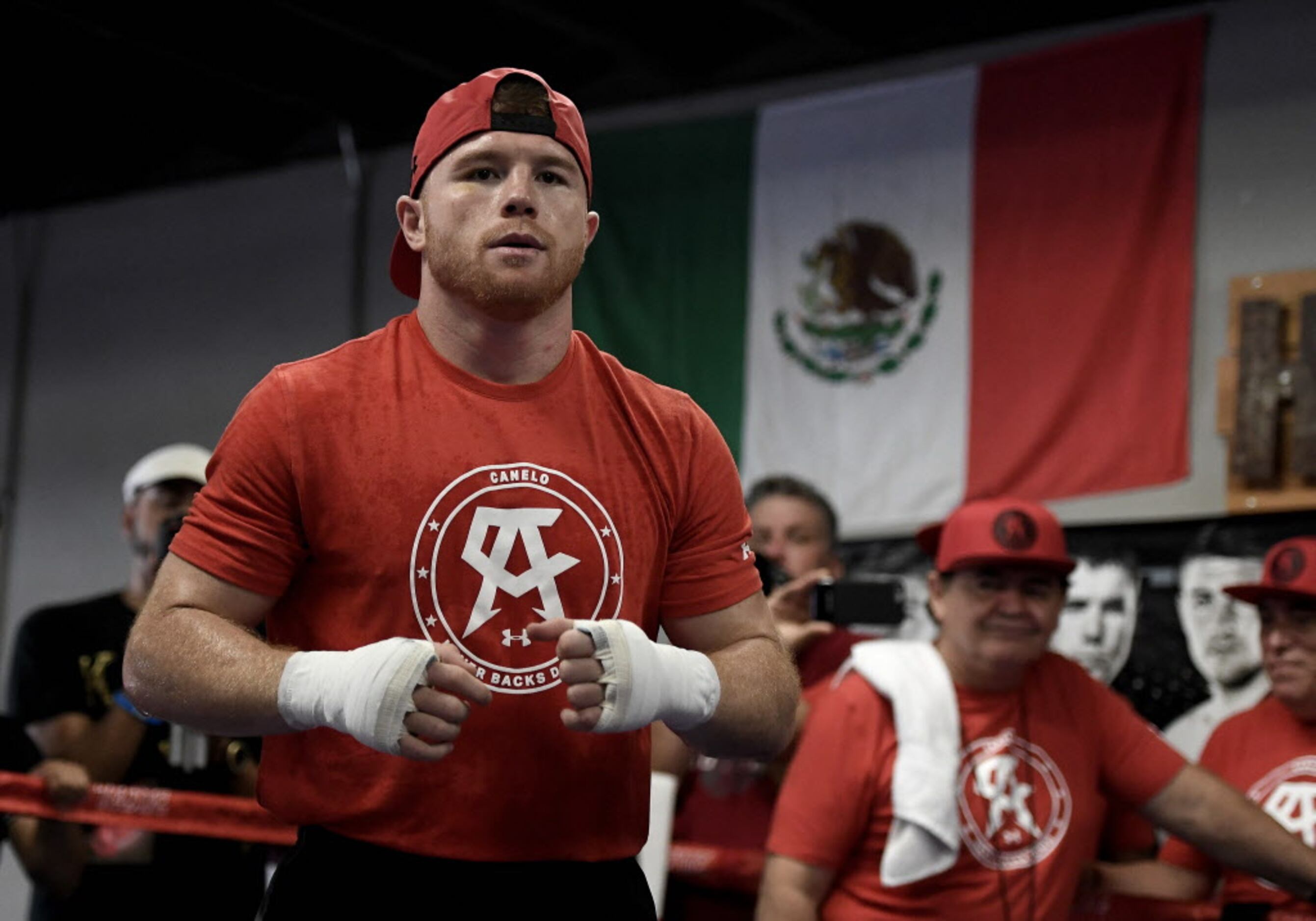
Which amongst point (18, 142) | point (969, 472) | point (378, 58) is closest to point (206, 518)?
point (969, 472)

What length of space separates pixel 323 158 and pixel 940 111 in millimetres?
2857

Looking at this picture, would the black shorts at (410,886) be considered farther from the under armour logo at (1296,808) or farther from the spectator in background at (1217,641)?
the spectator in background at (1217,641)

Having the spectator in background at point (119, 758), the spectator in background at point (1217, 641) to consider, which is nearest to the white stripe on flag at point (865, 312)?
the spectator in background at point (1217, 641)

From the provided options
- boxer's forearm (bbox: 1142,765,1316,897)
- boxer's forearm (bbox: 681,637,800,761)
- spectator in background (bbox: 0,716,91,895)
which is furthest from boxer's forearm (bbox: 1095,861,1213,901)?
spectator in background (bbox: 0,716,91,895)

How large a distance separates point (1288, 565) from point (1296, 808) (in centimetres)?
57

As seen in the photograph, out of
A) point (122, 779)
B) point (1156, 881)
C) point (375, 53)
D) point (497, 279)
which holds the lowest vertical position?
point (1156, 881)

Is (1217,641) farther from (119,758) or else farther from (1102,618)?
(119,758)

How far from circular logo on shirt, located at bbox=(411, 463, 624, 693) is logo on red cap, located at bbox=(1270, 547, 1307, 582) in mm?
2417

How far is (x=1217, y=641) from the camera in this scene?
4.81m

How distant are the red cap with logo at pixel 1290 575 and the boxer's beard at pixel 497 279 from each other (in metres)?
2.41

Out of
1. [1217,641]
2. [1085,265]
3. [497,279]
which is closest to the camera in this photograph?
[497,279]

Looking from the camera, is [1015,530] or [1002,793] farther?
[1015,530]

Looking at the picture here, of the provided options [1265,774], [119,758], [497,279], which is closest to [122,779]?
[119,758]

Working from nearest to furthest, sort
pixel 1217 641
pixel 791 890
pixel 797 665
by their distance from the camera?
pixel 791 890 → pixel 797 665 → pixel 1217 641
